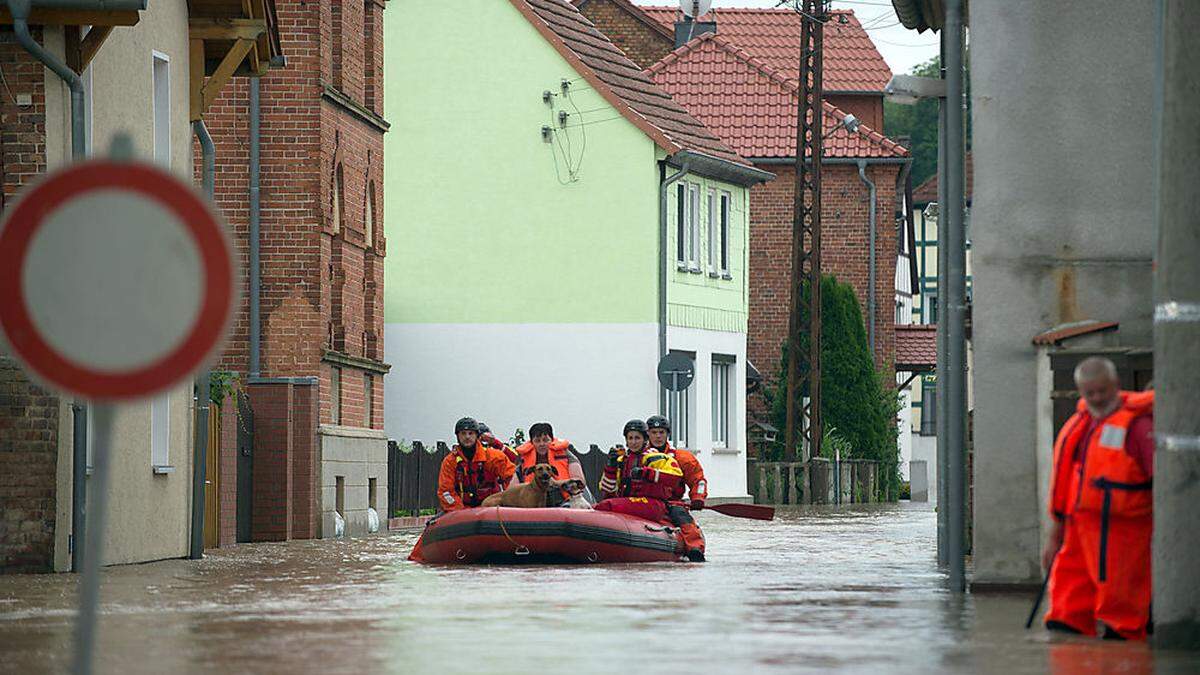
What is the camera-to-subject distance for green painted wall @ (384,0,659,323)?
49.8 metres

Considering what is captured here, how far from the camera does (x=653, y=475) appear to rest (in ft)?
83.8

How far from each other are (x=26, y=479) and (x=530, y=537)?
199 inches

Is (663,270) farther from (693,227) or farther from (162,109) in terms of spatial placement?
(162,109)

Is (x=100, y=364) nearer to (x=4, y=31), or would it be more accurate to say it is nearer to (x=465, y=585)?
(x=465, y=585)

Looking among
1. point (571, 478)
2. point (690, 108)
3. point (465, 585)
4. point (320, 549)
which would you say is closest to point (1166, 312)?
point (465, 585)

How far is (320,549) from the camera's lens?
29031 mm

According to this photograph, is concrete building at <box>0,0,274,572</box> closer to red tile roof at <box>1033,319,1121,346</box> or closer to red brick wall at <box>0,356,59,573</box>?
red brick wall at <box>0,356,59,573</box>

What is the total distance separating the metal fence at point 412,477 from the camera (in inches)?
1558

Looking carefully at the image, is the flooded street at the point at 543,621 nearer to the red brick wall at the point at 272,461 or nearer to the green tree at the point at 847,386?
the red brick wall at the point at 272,461

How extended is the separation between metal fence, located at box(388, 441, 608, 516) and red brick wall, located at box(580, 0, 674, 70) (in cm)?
2718

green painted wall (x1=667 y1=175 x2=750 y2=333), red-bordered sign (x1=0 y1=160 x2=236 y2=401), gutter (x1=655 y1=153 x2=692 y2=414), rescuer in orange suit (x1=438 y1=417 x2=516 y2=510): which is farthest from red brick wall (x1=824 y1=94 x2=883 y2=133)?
red-bordered sign (x1=0 y1=160 x2=236 y2=401)

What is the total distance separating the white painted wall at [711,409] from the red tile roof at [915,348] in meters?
10.8

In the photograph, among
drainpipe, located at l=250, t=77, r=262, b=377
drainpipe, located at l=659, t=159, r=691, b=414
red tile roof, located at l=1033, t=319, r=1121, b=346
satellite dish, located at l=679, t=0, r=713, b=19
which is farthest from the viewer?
satellite dish, located at l=679, t=0, r=713, b=19

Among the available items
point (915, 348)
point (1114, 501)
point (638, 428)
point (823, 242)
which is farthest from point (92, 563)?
point (915, 348)
